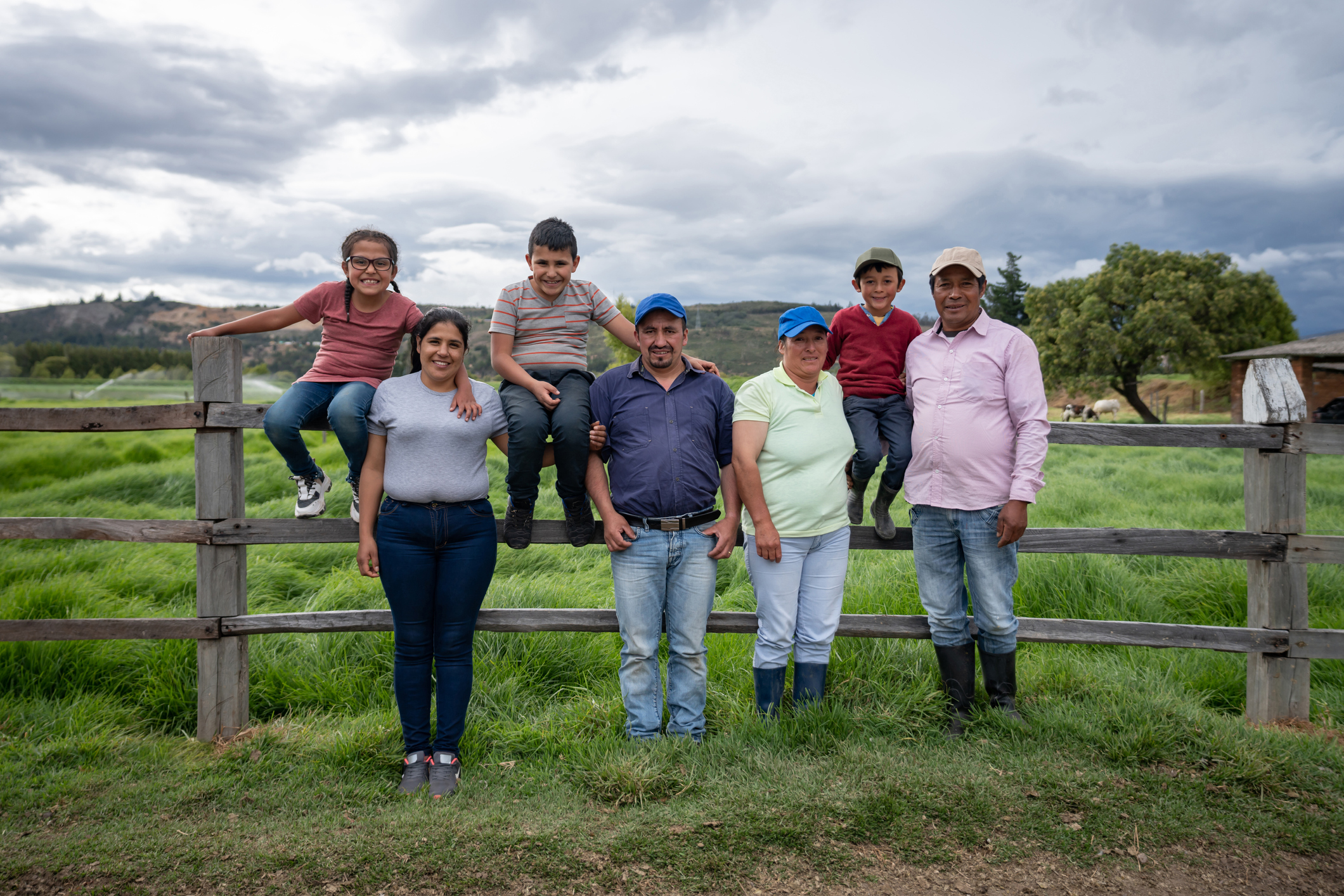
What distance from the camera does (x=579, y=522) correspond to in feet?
12.2

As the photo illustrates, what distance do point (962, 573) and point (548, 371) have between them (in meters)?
2.32

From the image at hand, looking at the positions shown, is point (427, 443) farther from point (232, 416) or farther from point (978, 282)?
point (978, 282)

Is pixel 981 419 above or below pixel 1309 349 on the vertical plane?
below

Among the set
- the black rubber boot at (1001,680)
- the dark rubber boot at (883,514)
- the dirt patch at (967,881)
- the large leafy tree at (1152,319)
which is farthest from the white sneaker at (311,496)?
the large leafy tree at (1152,319)

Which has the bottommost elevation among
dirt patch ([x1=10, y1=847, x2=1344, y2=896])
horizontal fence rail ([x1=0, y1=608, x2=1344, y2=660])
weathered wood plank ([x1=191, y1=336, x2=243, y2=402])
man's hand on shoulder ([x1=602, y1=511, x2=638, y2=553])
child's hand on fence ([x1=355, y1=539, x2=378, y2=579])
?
dirt patch ([x1=10, y1=847, x2=1344, y2=896])

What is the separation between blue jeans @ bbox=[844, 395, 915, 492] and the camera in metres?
3.72

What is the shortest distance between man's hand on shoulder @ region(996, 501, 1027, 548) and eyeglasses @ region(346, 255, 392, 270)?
3213 millimetres

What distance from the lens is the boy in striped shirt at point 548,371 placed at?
337cm

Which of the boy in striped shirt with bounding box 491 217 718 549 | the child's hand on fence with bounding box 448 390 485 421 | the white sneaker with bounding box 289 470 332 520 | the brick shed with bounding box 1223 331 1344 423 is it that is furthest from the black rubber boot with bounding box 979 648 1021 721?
the brick shed with bounding box 1223 331 1344 423

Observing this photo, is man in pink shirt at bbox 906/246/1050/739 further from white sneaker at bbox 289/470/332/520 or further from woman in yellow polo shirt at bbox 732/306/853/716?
white sneaker at bbox 289/470/332/520

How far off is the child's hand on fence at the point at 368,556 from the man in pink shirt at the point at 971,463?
2597 millimetres

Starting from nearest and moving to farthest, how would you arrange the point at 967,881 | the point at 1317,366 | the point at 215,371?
the point at 967,881 < the point at 215,371 < the point at 1317,366

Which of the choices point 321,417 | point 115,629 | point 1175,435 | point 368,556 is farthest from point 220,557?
point 1175,435

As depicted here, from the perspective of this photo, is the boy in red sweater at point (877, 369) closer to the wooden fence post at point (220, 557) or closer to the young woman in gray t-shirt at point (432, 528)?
the young woman in gray t-shirt at point (432, 528)
